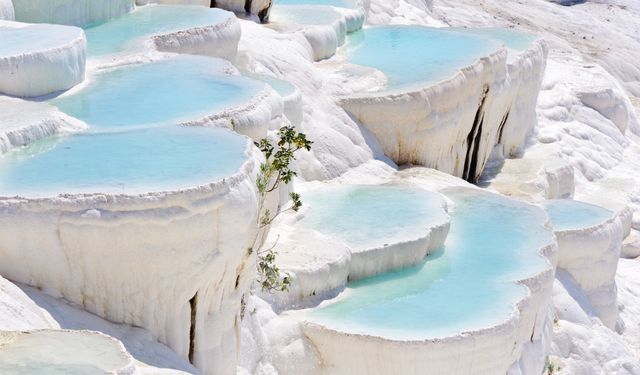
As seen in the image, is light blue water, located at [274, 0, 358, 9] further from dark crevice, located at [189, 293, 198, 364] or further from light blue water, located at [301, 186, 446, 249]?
dark crevice, located at [189, 293, 198, 364]

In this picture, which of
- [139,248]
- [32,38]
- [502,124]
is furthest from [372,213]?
[502,124]

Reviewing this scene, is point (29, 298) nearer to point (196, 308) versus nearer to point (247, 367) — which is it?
point (196, 308)

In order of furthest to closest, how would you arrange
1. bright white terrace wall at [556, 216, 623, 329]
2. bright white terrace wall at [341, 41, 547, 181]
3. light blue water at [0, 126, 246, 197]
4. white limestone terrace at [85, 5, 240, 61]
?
bright white terrace wall at [341, 41, 547, 181] → bright white terrace wall at [556, 216, 623, 329] → white limestone terrace at [85, 5, 240, 61] → light blue water at [0, 126, 246, 197]

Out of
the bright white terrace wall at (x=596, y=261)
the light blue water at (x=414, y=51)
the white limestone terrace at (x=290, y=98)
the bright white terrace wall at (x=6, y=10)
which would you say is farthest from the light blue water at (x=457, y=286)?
the bright white terrace wall at (x=6, y=10)

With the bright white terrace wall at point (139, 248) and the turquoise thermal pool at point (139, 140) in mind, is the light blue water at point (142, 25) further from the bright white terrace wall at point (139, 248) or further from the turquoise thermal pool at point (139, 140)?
the bright white terrace wall at point (139, 248)

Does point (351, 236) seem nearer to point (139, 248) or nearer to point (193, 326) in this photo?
point (193, 326)

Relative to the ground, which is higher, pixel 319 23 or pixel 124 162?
pixel 124 162

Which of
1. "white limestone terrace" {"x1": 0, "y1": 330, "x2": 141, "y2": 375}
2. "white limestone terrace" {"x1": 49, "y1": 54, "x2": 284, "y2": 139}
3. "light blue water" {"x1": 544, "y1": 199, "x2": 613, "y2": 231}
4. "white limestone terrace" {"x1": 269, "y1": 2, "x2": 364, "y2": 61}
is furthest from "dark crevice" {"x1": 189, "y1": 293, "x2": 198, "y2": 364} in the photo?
"white limestone terrace" {"x1": 269, "y1": 2, "x2": 364, "y2": 61}

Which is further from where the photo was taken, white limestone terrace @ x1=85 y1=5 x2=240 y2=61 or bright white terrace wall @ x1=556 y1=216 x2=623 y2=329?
bright white terrace wall @ x1=556 y1=216 x2=623 y2=329
